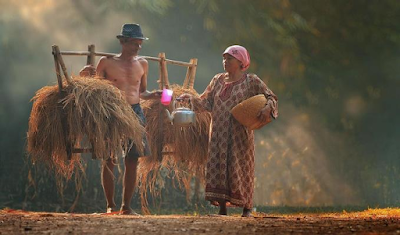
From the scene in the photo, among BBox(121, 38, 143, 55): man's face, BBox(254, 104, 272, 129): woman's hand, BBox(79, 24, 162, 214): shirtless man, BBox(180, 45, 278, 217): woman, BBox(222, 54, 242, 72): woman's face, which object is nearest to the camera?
BBox(254, 104, 272, 129): woman's hand

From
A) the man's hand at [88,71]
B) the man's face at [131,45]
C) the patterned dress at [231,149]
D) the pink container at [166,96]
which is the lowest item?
the patterned dress at [231,149]

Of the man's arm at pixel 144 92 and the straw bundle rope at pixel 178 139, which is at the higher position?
the man's arm at pixel 144 92

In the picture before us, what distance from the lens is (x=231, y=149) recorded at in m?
8.48

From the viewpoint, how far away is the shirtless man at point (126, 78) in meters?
8.71

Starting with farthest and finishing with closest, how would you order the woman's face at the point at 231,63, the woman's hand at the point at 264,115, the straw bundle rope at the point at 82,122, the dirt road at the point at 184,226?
1. the woman's face at the point at 231,63
2. the woman's hand at the point at 264,115
3. the straw bundle rope at the point at 82,122
4. the dirt road at the point at 184,226

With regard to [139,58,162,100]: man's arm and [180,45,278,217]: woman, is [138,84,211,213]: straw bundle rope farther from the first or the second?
[180,45,278,217]: woman

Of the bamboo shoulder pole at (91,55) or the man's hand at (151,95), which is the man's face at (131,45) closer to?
the bamboo shoulder pole at (91,55)

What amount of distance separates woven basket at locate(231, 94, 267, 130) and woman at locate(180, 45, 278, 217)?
0.24 feet

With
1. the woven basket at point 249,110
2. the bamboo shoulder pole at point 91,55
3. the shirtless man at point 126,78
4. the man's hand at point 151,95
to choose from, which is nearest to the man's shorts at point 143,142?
the shirtless man at point 126,78

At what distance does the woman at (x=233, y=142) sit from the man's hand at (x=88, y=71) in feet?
4.05

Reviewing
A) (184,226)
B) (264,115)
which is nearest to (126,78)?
(264,115)

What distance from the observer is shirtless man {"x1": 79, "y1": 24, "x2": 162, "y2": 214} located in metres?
8.71

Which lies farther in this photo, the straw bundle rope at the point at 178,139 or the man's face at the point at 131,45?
the straw bundle rope at the point at 178,139

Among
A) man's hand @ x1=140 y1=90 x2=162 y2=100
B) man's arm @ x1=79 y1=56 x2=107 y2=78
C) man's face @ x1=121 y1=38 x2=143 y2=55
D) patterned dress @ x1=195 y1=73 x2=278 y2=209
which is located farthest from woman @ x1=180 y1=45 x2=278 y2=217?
man's arm @ x1=79 y1=56 x2=107 y2=78
